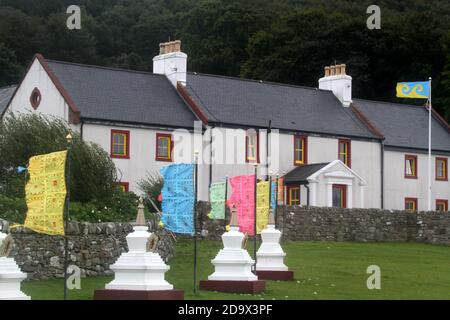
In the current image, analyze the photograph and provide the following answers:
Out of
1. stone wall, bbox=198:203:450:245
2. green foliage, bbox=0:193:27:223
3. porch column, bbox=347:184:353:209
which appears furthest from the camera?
porch column, bbox=347:184:353:209

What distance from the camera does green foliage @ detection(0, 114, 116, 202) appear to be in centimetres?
3403

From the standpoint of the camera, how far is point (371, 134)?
61250mm

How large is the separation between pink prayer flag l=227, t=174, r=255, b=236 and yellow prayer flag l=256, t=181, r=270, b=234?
98 cm

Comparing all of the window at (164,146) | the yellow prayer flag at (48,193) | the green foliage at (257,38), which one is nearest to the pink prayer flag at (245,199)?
the yellow prayer flag at (48,193)

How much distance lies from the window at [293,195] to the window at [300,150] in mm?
2050

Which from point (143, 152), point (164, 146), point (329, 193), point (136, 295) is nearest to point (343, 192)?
point (329, 193)

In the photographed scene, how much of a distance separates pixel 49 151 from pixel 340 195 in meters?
26.1

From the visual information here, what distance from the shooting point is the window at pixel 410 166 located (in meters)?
63.0

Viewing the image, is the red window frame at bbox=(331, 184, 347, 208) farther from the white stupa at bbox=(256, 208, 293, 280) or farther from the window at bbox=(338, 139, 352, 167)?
the white stupa at bbox=(256, 208, 293, 280)

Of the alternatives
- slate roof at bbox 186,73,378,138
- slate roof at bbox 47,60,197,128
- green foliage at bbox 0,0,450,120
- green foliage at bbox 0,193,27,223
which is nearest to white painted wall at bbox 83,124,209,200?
slate roof at bbox 47,60,197,128

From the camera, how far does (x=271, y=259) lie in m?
29.5

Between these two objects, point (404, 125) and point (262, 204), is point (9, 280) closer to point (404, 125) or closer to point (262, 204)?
point (262, 204)

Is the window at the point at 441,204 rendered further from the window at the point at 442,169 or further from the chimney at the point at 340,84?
the chimney at the point at 340,84
